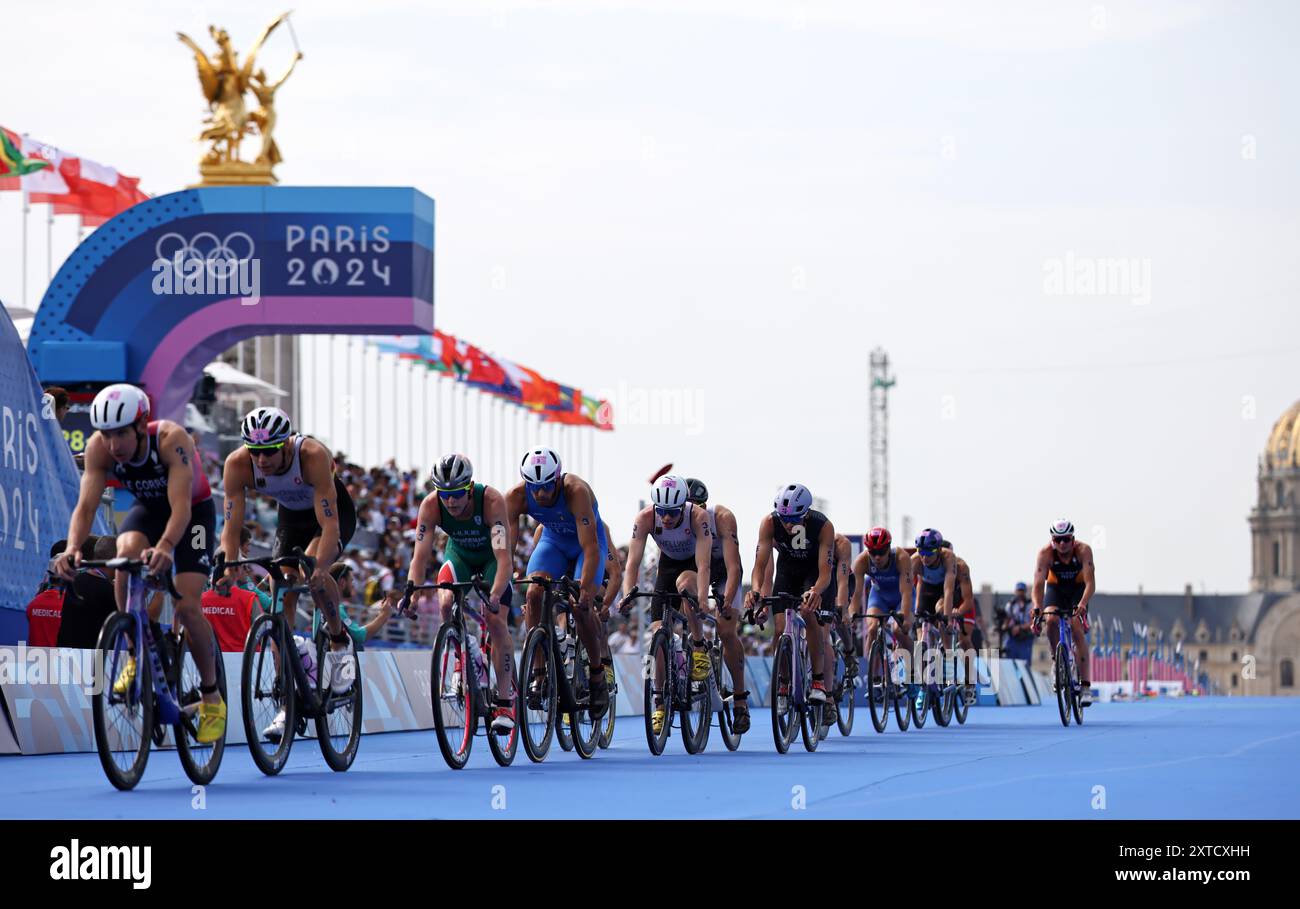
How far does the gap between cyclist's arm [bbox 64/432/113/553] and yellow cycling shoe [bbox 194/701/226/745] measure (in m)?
1.20

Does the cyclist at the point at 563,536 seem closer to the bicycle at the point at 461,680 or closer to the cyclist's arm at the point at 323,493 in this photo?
the bicycle at the point at 461,680

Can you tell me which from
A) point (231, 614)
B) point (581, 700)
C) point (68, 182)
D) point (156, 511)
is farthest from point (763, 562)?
point (68, 182)

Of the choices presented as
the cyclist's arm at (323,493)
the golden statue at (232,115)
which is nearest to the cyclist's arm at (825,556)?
the cyclist's arm at (323,493)

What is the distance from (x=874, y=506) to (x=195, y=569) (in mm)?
99612

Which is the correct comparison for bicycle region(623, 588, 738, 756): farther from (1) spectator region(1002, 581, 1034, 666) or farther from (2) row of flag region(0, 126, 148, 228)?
(1) spectator region(1002, 581, 1034, 666)

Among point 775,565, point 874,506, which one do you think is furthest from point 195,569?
point 874,506

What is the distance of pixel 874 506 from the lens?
11006 centimetres

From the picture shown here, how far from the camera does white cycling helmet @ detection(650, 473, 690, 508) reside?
15.6 m

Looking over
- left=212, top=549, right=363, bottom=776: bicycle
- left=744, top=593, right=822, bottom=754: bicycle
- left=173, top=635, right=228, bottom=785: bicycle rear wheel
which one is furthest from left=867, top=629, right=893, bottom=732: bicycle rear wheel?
left=173, top=635, right=228, bottom=785: bicycle rear wheel

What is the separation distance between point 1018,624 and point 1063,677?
12.0 metres

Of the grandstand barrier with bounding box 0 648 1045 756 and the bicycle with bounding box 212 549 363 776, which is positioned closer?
the bicycle with bounding box 212 549 363 776

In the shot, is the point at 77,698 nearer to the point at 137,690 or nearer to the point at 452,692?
the point at 452,692

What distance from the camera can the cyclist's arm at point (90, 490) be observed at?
10.9m
